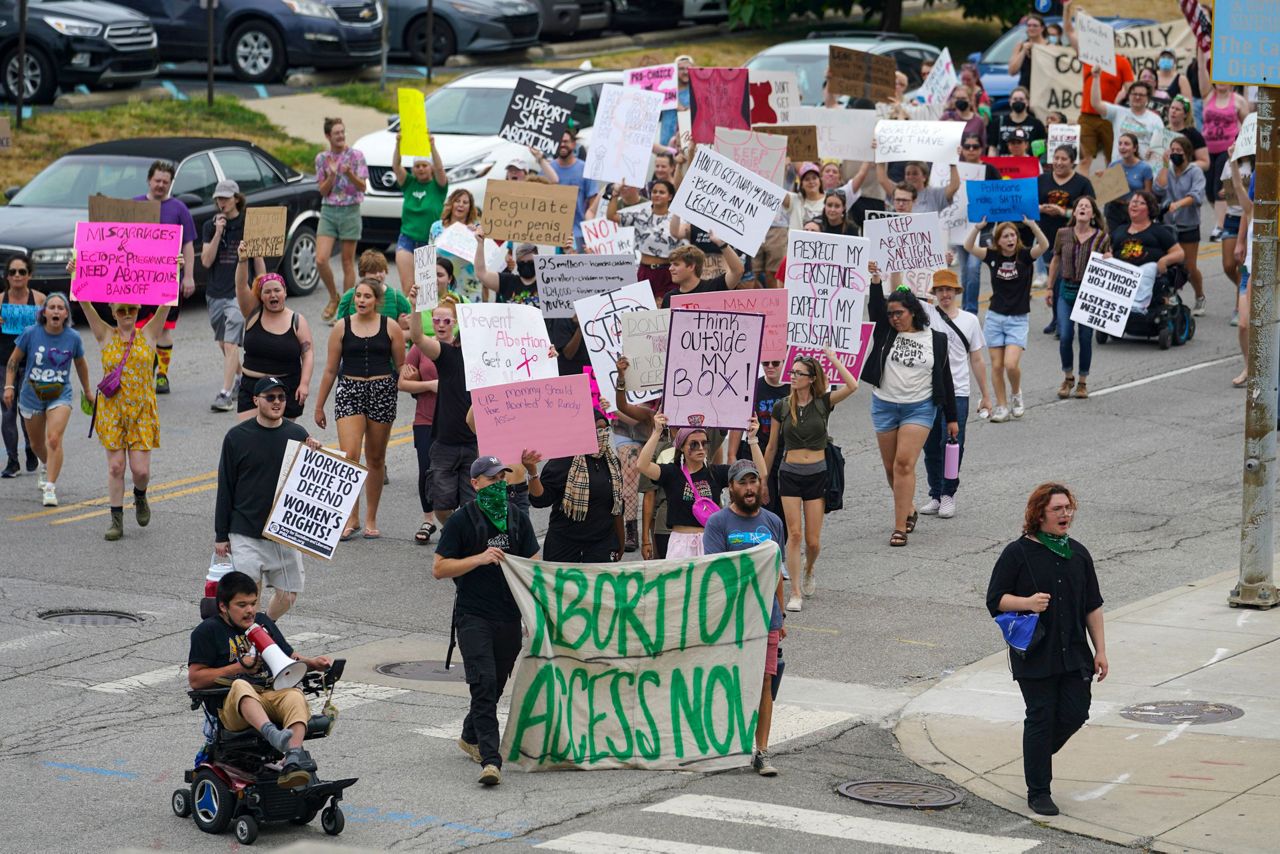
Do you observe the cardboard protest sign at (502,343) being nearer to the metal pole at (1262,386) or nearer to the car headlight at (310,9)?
the metal pole at (1262,386)

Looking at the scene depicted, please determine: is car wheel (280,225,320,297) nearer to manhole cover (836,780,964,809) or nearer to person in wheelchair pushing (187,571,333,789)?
person in wheelchair pushing (187,571,333,789)

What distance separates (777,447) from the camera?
41.9 feet

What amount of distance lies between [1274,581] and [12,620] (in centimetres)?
814

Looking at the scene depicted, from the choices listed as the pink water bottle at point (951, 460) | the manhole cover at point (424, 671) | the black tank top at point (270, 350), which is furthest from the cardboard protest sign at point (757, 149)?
the manhole cover at point (424, 671)

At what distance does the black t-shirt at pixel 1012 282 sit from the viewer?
17094 mm

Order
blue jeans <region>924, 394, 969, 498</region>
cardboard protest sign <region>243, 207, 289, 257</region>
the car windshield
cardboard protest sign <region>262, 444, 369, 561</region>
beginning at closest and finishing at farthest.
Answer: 1. cardboard protest sign <region>262, 444, 369, 561</region>
2. blue jeans <region>924, 394, 969, 498</region>
3. cardboard protest sign <region>243, 207, 289, 257</region>
4. the car windshield

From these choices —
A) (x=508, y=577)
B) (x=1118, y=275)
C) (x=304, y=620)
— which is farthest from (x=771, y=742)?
(x=1118, y=275)

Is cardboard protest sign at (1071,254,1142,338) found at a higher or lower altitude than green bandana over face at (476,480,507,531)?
A: higher

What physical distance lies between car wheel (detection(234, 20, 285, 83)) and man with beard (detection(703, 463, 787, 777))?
2157cm

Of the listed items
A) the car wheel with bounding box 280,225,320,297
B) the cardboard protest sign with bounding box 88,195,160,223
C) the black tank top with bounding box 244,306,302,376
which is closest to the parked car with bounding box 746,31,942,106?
the car wheel with bounding box 280,225,320,297

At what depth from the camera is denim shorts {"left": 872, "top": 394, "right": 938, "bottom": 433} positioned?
45.3 ft

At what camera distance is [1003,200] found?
59.3 ft

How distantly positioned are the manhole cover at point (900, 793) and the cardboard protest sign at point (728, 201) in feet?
22.7

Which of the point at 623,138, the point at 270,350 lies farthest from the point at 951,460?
the point at 623,138
